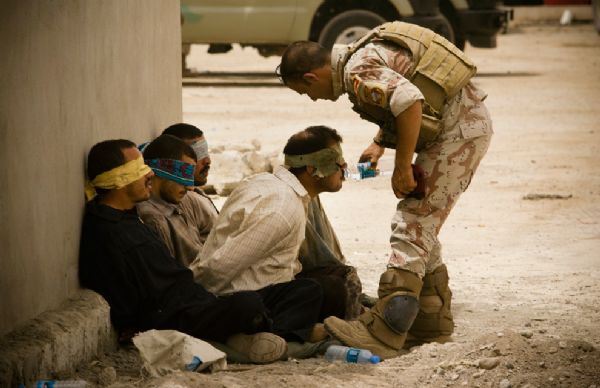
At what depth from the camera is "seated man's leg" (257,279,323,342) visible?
5113 millimetres

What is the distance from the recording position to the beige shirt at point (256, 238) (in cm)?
512

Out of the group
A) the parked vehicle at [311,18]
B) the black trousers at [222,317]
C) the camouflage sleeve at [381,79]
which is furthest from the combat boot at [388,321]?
the parked vehicle at [311,18]

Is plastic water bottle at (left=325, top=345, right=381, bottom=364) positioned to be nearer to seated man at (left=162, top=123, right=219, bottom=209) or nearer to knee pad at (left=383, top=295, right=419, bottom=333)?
knee pad at (left=383, top=295, right=419, bottom=333)

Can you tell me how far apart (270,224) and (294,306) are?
0.37 meters

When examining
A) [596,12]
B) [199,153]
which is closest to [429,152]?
[199,153]

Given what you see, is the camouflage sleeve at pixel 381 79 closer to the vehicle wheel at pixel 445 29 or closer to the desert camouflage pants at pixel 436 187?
the desert camouflage pants at pixel 436 187

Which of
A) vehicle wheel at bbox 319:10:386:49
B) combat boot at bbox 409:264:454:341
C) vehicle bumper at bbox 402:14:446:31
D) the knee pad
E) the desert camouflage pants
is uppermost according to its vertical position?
the desert camouflage pants

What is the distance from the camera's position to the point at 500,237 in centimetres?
767

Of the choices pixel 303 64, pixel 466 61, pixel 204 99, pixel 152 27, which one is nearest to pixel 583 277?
pixel 466 61

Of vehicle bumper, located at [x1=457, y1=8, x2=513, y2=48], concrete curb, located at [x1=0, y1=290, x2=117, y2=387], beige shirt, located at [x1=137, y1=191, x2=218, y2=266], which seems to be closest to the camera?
concrete curb, located at [x1=0, y1=290, x2=117, y2=387]

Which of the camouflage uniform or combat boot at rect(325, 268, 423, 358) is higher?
the camouflage uniform

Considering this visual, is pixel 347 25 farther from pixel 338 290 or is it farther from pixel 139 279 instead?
pixel 139 279

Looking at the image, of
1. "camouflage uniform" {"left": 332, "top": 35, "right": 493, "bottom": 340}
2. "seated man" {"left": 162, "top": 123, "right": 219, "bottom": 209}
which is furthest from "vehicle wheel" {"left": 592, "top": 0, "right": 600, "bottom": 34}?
"camouflage uniform" {"left": 332, "top": 35, "right": 493, "bottom": 340}

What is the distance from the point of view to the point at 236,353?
4906mm
